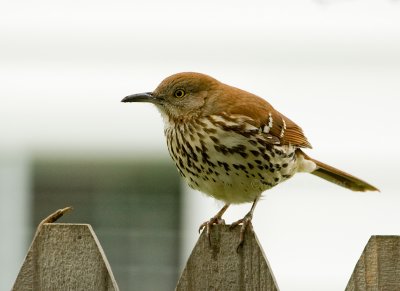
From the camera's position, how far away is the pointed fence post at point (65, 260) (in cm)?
339

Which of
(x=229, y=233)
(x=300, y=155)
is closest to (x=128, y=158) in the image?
(x=300, y=155)

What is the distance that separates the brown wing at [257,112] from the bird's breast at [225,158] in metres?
0.06

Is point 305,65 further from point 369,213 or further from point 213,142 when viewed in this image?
point 213,142

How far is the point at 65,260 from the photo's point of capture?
3.41m

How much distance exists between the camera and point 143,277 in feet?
25.8

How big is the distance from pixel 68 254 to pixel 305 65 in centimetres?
591

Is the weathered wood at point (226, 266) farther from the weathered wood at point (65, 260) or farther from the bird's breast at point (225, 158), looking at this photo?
the bird's breast at point (225, 158)

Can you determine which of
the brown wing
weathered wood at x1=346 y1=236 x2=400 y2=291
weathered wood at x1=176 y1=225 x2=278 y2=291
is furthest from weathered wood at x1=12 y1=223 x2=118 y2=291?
the brown wing

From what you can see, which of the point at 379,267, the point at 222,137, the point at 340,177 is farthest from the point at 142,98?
the point at 379,267

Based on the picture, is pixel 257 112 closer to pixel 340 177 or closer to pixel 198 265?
pixel 340 177

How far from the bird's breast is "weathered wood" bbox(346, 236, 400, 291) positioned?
1.09 metres

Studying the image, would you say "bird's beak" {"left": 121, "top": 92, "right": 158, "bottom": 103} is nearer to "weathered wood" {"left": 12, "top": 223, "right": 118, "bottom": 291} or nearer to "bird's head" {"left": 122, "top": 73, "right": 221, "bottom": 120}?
"bird's head" {"left": 122, "top": 73, "right": 221, "bottom": 120}

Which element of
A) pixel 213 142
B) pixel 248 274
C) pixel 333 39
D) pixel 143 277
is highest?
pixel 333 39

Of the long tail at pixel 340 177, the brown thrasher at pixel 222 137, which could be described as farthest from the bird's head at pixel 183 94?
the long tail at pixel 340 177
